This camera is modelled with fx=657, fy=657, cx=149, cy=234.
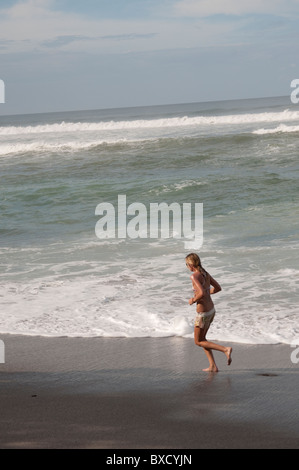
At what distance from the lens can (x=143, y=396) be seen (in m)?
5.74

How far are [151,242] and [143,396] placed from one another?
7909mm

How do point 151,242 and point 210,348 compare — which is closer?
point 210,348

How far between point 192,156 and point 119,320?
756 inches

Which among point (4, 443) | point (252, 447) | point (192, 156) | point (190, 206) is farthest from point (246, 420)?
point (192, 156)

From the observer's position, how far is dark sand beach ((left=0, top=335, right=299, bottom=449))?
479 cm

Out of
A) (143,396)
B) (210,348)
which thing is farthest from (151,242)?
(143,396)

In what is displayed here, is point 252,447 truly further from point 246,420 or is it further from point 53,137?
point 53,137

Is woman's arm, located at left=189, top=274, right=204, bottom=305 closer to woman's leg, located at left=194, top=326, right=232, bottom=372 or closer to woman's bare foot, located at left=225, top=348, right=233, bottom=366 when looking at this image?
woman's leg, located at left=194, top=326, right=232, bottom=372

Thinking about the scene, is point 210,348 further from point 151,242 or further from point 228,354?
point 151,242

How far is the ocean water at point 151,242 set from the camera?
848 centimetres

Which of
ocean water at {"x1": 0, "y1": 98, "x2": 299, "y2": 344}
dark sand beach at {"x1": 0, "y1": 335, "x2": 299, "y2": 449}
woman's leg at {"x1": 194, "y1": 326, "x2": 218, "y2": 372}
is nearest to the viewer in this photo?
dark sand beach at {"x1": 0, "y1": 335, "x2": 299, "y2": 449}

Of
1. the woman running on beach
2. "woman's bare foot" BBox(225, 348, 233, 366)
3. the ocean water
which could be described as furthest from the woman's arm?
the ocean water

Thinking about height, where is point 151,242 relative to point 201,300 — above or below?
above

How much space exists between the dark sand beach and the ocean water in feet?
2.22
